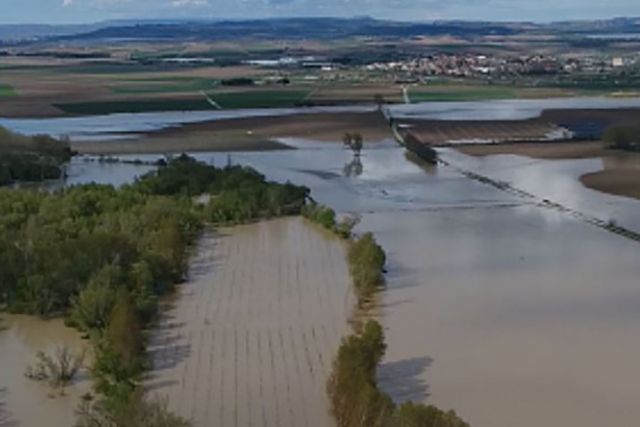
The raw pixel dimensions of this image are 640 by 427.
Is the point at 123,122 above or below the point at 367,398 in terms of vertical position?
below

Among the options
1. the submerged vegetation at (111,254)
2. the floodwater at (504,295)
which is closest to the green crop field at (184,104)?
the floodwater at (504,295)

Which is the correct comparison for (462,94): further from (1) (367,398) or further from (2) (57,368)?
(1) (367,398)

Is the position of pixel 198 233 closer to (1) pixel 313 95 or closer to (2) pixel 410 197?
(2) pixel 410 197

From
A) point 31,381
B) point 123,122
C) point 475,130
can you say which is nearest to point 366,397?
point 31,381

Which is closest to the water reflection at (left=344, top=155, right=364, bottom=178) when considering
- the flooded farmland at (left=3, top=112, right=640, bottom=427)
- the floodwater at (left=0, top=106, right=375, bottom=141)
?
the flooded farmland at (left=3, top=112, right=640, bottom=427)

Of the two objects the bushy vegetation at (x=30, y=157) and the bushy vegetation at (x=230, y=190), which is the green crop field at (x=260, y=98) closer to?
the bushy vegetation at (x=30, y=157)

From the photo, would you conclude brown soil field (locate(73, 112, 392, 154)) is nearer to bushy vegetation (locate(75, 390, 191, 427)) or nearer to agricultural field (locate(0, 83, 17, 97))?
agricultural field (locate(0, 83, 17, 97))
